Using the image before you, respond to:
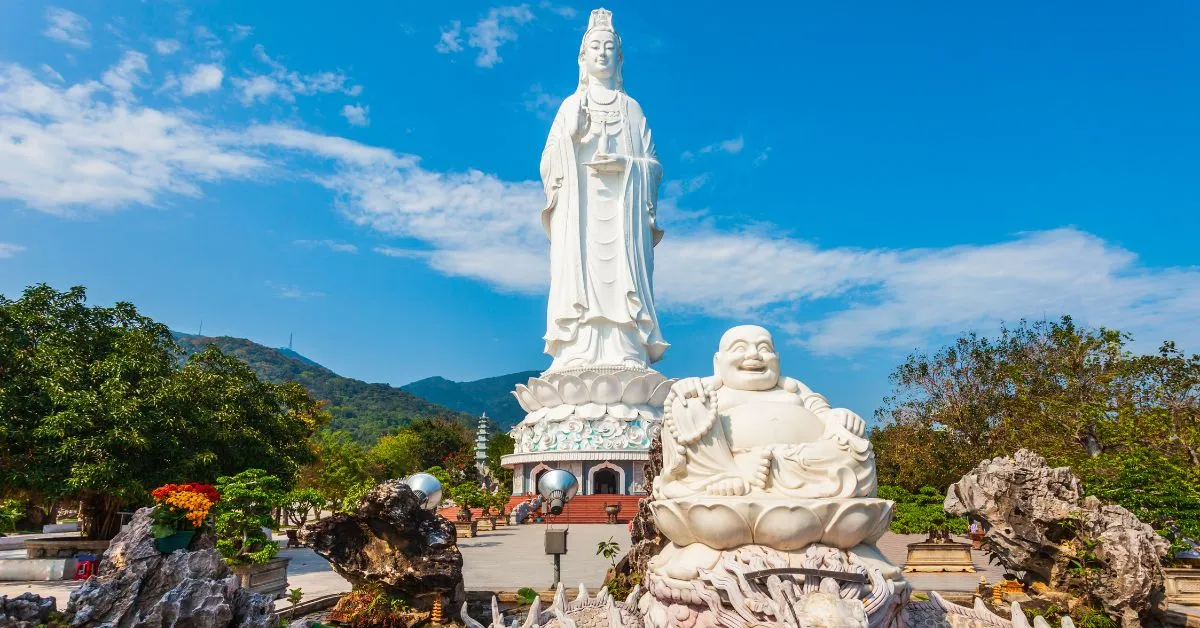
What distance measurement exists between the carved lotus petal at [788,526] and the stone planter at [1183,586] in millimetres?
6538

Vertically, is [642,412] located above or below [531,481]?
above

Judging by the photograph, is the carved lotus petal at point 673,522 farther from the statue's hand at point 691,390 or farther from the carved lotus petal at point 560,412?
the carved lotus petal at point 560,412

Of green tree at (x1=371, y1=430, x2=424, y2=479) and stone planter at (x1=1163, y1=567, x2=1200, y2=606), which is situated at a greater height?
green tree at (x1=371, y1=430, x2=424, y2=479)

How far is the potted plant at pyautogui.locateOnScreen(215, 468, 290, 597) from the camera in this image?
809cm

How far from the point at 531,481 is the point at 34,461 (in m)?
17.0

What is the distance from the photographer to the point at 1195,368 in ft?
43.1

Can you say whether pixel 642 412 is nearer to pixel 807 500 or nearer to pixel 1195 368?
pixel 1195 368

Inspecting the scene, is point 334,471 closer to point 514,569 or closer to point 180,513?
point 514,569

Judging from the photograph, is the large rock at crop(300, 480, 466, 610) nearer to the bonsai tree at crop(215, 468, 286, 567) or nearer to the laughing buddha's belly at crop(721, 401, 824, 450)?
the bonsai tree at crop(215, 468, 286, 567)

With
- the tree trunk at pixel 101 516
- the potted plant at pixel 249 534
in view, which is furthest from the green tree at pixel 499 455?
the potted plant at pixel 249 534

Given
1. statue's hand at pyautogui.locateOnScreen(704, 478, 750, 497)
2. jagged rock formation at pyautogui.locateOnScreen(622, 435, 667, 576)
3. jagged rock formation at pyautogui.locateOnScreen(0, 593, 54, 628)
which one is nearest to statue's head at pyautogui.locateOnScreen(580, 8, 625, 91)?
jagged rock formation at pyautogui.locateOnScreen(622, 435, 667, 576)

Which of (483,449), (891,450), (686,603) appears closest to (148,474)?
(686,603)

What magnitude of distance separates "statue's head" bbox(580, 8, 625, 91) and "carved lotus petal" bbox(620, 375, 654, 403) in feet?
35.8

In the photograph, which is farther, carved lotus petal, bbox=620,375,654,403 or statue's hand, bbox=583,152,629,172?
statue's hand, bbox=583,152,629,172
